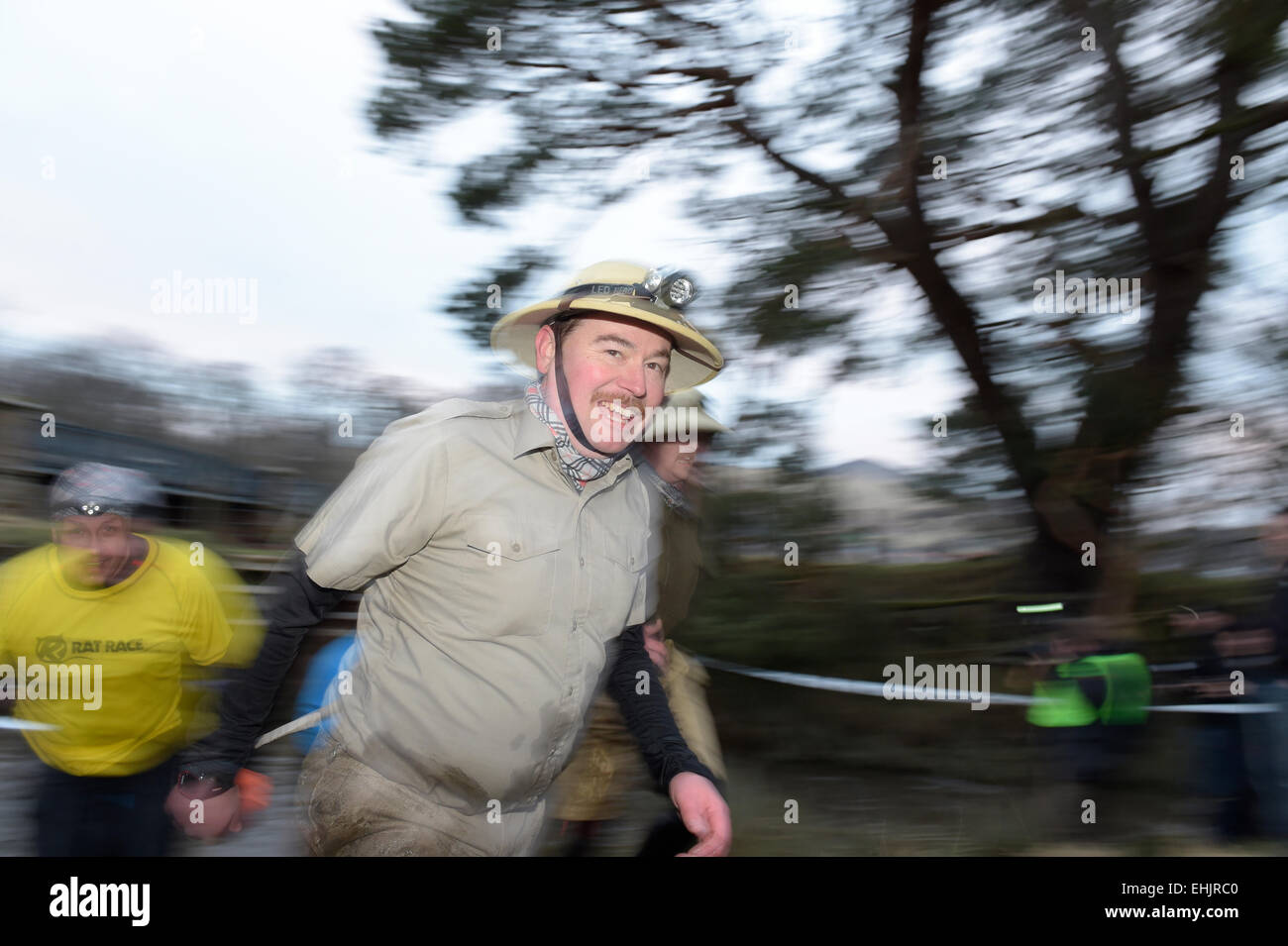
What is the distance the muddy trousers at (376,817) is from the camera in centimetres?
187

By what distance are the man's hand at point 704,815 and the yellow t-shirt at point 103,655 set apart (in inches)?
55.6

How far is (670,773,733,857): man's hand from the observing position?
6.78 feet

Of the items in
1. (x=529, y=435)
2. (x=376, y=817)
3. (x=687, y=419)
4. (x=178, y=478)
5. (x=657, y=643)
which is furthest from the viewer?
(x=178, y=478)

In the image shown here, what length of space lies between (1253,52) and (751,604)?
2462 millimetres

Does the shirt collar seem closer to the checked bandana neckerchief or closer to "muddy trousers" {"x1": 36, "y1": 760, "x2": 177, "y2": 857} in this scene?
the checked bandana neckerchief

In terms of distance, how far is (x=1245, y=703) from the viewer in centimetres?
380

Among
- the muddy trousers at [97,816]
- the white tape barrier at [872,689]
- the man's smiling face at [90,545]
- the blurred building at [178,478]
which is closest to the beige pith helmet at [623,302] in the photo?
the man's smiling face at [90,545]

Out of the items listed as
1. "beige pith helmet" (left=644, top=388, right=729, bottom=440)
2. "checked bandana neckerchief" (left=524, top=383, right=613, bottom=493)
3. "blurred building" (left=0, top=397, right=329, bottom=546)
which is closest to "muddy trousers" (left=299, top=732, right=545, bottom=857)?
"checked bandana neckerchief" (left=524, top=383, right=613, bottom=493)

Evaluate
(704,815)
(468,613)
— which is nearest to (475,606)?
(468,613)

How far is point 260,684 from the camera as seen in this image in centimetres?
175

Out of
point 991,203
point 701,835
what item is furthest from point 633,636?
point 991,203

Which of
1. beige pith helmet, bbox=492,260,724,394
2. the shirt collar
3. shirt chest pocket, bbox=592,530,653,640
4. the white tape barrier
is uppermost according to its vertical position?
beige pith helmet, bbox=492,260,724,394

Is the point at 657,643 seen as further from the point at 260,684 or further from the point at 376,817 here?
the point at 260,684

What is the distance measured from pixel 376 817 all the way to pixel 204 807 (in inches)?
11.4
